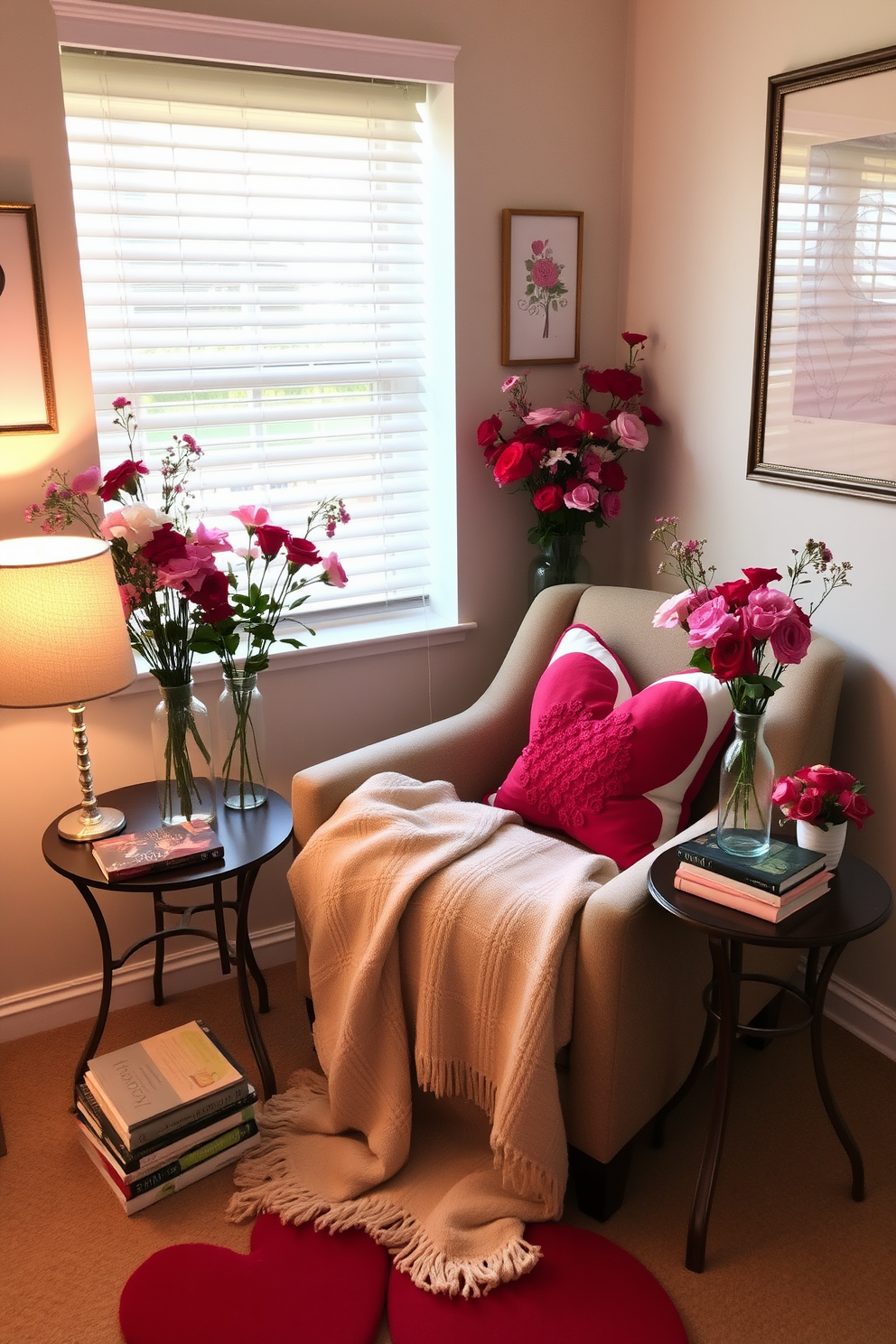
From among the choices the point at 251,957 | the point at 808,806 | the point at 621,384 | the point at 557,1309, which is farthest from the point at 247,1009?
the point at 621,384

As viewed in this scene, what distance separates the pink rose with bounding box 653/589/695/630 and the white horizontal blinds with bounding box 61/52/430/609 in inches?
46.1

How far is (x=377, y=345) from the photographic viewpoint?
2.78 m

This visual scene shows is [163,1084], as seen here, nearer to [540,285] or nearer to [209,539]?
[209,539]

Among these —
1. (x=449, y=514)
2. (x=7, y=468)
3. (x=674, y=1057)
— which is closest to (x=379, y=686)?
(x=449, y=514)

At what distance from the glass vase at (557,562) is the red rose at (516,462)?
0.71ft

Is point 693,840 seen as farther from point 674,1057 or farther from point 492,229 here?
point 492,229

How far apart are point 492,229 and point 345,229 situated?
1.19ft

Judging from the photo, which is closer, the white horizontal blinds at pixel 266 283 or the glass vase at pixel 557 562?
the white horizontal blinds at pixel 266 283

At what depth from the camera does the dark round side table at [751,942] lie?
170 cm

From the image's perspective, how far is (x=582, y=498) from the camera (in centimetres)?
264

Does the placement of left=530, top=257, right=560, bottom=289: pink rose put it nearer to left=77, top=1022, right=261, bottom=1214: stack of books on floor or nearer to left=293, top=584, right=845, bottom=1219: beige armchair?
left=293, top=584, right=845, bottom=1219: beige armchair

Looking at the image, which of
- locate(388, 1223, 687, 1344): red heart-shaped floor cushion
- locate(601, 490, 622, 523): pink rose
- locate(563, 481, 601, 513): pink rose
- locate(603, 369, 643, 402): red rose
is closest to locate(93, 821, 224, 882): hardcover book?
locate(388, 1223, 687, 1344): red heart-shaped floor cushion

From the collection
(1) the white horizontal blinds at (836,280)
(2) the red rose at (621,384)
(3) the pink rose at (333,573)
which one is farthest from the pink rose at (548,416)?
(3) the pink rose at (333,573)

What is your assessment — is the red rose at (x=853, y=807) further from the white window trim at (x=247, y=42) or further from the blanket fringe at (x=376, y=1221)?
the white window trim at (x=247, y=42)
